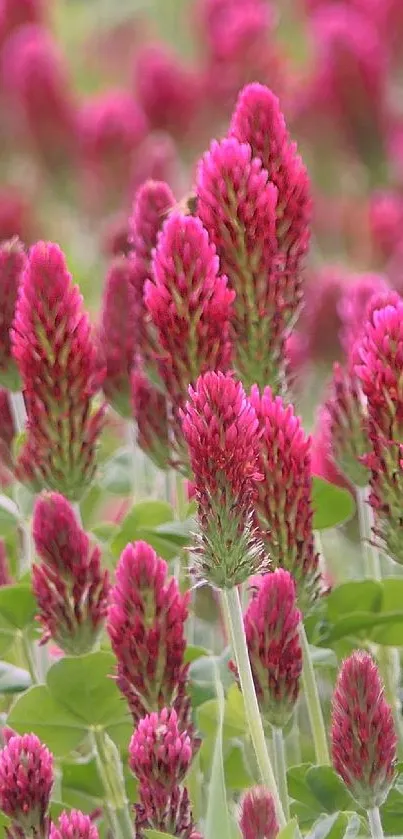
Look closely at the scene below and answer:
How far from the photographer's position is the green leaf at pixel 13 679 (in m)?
1.65

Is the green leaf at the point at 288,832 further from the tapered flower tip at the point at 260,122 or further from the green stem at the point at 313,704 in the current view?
the tapered flower tip at the point at 260,122

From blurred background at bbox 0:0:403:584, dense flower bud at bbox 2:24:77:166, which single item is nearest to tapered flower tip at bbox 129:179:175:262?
blurred background at bbox 0:0:403:584

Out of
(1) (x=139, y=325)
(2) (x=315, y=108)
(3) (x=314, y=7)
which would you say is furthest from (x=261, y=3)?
(1) (x=139, y=325)

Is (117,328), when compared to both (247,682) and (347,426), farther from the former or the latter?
(247,682)

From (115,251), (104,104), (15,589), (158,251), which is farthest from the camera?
(104,104)

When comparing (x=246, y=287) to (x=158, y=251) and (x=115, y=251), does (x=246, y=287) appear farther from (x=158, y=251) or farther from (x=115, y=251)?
(x=115, y=251)

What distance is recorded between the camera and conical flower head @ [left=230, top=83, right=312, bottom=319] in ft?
4.78

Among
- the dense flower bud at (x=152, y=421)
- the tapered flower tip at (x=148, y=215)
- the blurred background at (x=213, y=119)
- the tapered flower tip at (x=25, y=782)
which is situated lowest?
the tapered flower tip at (x=25, y=782)

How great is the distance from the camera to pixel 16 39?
4.55 meters

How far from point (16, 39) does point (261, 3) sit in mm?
761

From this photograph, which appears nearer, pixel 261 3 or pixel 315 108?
pixel 315 108

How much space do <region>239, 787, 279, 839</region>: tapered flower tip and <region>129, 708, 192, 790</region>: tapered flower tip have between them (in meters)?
0.06

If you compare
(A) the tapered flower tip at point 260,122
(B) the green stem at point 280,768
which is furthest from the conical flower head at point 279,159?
(B) the green stem at point 280,768

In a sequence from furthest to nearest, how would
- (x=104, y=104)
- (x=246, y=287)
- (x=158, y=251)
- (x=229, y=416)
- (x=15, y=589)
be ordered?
(x=104, y=104), (x=15, y=589), (x=246, y=287), (x=158, y=251), (x=229, y=416)
